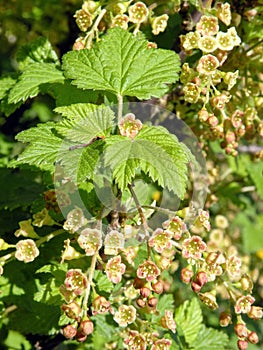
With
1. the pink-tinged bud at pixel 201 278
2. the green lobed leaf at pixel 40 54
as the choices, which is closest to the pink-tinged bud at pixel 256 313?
the pink-tinged bud at pixel 201 278

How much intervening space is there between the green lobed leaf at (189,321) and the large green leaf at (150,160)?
0.82m

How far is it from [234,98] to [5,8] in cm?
121

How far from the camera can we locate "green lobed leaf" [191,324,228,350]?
192cm

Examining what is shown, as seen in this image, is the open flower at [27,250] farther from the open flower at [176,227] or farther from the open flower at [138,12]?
the open flower at [138,12]

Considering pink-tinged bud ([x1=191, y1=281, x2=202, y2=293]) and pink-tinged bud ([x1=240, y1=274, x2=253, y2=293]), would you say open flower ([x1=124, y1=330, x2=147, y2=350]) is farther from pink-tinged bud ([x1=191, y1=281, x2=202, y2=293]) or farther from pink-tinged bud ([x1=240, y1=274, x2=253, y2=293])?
pink-tinged bud ([x1=240, y1=274, x2=253, y2=293])

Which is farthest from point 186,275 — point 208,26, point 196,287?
point 208,26

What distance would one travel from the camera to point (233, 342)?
10.5ft

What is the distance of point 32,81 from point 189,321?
96 centimetres

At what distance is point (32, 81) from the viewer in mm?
1581

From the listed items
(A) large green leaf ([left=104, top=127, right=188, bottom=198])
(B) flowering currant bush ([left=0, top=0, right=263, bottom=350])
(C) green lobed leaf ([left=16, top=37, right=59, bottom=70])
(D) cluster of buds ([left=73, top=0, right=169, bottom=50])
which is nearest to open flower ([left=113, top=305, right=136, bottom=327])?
(B) flowering currant bush ([left=0, top=0, right=263, bottom=350])

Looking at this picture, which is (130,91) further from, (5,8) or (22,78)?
(5,8)

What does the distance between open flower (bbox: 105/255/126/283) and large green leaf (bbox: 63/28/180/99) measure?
0.39 metres

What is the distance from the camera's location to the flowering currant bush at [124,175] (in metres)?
1.32

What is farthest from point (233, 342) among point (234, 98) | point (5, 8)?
point (5, 8)
